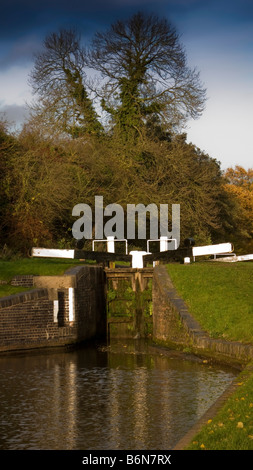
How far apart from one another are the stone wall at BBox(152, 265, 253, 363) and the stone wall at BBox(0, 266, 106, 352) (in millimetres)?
2001

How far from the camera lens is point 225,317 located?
1831 centimetres

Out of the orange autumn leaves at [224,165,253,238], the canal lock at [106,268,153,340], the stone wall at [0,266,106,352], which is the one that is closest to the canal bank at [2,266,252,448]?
the stone wall at [0,266,106,352]

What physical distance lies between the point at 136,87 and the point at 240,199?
2780 cm

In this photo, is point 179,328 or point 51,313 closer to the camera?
point 179,328

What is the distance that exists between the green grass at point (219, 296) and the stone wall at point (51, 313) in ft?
8.71

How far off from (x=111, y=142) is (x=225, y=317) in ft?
70.0

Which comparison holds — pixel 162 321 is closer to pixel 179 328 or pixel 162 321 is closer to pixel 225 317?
pixel 179 328

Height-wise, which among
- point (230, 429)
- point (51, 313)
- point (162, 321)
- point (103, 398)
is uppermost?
point (51, 313)

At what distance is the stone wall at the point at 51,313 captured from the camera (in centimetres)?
1936

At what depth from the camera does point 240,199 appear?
67.1 m

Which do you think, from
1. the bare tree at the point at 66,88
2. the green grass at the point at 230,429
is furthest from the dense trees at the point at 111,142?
the green grass at the point at 230,429

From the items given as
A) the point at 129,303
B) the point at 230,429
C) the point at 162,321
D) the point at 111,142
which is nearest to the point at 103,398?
the point at 230,429

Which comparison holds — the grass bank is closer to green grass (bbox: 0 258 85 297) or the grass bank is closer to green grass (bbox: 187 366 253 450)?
green grass (bbox: 187 366 253 450)

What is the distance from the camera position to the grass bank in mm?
8555
